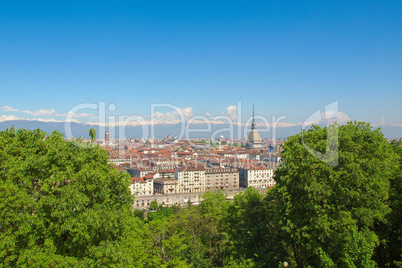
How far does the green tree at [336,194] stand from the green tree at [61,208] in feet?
14.9

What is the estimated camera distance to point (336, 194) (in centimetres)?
776

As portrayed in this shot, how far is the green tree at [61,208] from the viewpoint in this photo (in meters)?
5.86

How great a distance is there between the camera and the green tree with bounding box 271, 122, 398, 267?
24.5 feet

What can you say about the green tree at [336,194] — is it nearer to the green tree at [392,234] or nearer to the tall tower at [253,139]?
the green tree at [392,234]

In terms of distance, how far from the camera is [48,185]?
622 cm

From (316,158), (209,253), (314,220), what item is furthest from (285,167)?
(209,253)

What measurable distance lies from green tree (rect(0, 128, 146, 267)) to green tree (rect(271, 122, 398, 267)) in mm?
4528

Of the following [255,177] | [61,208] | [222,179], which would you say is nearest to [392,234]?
[61,208]

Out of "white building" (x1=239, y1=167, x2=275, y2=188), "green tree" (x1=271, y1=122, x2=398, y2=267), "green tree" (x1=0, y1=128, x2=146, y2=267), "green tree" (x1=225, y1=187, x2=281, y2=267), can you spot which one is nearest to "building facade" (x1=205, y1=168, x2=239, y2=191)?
"white building" (x1=239, y1=167, x2=275, y2=188)

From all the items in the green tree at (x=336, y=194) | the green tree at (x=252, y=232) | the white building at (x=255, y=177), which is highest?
the green tree at (x=336, y=194)

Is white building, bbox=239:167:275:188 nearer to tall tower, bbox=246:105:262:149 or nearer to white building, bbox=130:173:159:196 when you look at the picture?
white building, bbox=130:173:159:196

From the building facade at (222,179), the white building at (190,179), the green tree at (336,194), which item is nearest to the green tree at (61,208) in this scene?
the green tree at (336,194)

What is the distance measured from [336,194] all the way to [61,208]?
6.61 metres

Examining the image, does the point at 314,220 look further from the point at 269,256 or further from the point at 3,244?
the point at 3,244
